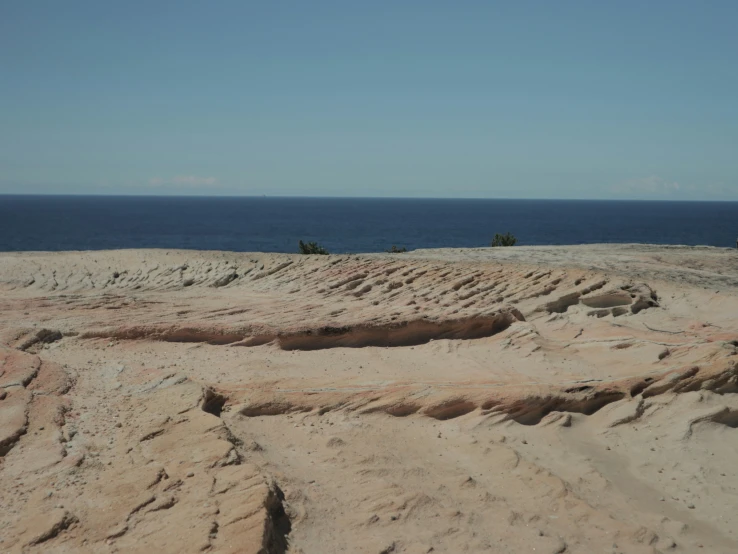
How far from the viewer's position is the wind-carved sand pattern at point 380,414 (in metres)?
6.05

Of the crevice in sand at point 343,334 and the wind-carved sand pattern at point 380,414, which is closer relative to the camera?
the wind-carved sand pattern at point 380,414

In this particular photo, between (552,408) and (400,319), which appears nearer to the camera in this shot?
(552,408)

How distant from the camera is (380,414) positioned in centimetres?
878

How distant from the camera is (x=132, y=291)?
15367 mm

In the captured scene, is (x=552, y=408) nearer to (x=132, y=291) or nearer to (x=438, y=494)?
(x=438, y=494)

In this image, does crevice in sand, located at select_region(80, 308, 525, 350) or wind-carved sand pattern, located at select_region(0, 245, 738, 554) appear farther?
crevice in sand, located at select_region(80, 308, 525, 350)

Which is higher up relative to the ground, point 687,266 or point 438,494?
point 687,266

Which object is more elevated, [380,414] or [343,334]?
[343,334]

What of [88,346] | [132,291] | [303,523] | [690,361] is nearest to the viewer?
[303,523]

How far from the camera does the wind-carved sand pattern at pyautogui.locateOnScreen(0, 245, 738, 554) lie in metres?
6.05

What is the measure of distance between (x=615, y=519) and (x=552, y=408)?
2.48 meters

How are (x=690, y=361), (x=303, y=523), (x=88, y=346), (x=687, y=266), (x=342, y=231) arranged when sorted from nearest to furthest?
(x=303, y=523) < (x=690, y=361) < (x=88, y=346) < (x=687, y=266) < (x=342, y=231)

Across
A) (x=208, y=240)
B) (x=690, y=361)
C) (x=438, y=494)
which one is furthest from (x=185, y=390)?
(x=208, y=240)

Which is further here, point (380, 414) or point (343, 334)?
point (343, 334)
